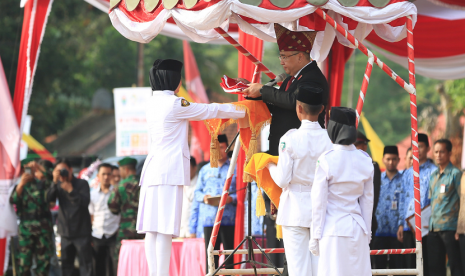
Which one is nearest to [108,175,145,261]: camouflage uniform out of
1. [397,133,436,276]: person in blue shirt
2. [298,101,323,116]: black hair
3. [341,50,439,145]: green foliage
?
[397,133,436,276]: person in blue shirt

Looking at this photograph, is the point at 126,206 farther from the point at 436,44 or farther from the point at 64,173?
the point at 436,44

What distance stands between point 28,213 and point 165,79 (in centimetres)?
453

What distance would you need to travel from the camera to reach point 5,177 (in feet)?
22.8

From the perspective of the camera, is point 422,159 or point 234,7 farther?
point 422,159

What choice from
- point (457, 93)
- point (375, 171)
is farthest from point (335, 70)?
point (457, 93)

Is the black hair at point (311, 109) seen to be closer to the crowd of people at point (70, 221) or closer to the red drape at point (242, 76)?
the red drape at point (242, 76)

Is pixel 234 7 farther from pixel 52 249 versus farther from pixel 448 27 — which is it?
pixel 52 249

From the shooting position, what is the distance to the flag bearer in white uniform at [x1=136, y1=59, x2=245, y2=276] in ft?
15.0

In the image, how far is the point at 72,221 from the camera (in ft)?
26.6

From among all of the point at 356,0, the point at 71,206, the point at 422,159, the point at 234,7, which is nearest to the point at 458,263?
the point at 422,159

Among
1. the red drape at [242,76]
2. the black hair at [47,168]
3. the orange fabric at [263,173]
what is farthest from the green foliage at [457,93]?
the orange fabric at [263,173]

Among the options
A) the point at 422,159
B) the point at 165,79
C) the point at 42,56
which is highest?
the point at 42,56

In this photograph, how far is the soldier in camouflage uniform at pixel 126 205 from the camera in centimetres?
786

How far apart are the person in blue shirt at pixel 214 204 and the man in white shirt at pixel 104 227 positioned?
1.61m
